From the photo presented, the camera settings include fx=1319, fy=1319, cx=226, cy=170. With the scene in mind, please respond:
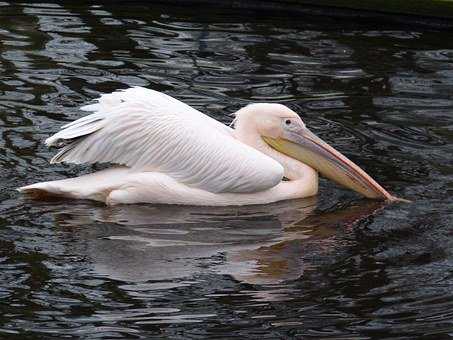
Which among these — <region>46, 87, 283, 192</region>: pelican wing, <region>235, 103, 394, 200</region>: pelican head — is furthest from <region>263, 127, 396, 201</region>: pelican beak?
<region>46, 87, 283, 192</region>: pelican wing

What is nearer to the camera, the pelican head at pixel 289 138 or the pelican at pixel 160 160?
the pelican at pixel 160 160

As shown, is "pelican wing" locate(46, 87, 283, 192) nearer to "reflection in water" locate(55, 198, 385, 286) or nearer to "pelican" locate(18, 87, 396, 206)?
"pelican" locate(18, 87, 396, 206)

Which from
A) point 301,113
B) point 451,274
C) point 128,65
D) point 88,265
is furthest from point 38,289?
point 128,65

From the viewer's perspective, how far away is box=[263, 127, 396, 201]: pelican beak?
21.4 feet

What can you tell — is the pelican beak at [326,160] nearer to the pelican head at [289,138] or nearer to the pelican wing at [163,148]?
the pelican head at [289,138]

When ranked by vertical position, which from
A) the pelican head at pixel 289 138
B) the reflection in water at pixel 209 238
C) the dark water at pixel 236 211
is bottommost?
the reflection in water at pixel 209 238

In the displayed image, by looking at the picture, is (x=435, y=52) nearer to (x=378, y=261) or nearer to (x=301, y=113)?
(x=301, y=113)

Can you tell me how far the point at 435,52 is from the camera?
9.38 m

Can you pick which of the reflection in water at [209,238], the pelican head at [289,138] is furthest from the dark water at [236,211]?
the pelican head at [289,138]

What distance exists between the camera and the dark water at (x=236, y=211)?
494 centimetres

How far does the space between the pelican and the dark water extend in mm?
94

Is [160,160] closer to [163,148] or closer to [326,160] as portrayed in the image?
[163,148]

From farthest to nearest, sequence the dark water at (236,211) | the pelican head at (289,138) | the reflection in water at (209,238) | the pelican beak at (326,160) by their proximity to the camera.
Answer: the pelican head at (289,138) → the pelican beak at (326,160) → the reflection in water at (209,238) → the dark water at (236,211)

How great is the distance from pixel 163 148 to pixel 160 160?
0.06m
